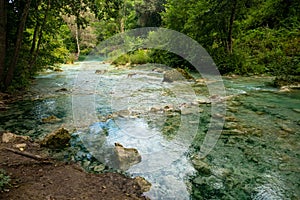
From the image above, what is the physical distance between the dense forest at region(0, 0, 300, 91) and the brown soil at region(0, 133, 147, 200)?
198 inches

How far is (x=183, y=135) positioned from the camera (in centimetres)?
504

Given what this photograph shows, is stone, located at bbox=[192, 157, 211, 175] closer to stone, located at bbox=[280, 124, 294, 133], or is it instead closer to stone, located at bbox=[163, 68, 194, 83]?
stone, located at bbox=[280, 124, 294, 133]

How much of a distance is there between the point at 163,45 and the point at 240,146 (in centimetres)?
1473

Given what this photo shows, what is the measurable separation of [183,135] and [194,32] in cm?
1189

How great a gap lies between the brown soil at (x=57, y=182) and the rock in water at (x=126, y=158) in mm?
304

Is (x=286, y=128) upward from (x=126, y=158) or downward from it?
upward

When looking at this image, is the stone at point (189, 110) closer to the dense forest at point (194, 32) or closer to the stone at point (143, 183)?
the stone at point (143, 183)

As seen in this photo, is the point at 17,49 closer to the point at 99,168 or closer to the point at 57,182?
the point at 99,168

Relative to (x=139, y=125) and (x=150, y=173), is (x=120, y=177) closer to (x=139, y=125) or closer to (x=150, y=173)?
(x=150, y=173)

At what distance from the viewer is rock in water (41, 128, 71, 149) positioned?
4.28 metres

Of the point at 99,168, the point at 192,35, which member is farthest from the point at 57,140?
the point at 192,35

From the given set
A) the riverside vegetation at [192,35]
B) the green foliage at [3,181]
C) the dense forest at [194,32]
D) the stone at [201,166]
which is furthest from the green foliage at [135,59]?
the green foliage at [3,181]

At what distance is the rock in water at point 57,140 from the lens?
428cm

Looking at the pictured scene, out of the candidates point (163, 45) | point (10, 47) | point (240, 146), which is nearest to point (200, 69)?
point (163, 45)
